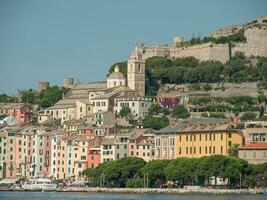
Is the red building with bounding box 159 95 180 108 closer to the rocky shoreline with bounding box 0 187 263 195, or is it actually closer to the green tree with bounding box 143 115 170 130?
the green tree with bounding box 143 115 170 130

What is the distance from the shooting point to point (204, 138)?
99.1 m

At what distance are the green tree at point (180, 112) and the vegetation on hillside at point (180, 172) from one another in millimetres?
26236

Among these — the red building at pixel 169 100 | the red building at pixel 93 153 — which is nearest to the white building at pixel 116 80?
the red building at pixel 169 100

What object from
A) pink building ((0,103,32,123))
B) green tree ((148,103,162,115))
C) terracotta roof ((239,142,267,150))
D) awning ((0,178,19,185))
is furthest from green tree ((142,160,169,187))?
pink building ((0,103,32,123))

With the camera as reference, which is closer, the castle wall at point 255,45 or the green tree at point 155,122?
the green tree at point 155,122

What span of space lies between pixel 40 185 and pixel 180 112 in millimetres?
24895

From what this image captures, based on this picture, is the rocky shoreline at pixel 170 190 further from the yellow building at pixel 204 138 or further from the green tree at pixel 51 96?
the green tree at pixel 51 96

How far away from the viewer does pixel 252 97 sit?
13212 centimetres

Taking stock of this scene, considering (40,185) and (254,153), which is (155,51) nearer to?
(40,185)

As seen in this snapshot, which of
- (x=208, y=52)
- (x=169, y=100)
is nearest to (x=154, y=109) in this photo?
(x=169, y=100)

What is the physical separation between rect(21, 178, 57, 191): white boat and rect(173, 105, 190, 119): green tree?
70.0 feet

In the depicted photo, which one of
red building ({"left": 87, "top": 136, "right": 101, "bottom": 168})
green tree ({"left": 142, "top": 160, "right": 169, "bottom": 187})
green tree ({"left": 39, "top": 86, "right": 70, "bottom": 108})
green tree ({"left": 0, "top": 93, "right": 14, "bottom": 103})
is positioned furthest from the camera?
green tree ({"left": 0, "top": 93, "right": 14, "bottom": 103})

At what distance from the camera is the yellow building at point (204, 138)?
98.0 m

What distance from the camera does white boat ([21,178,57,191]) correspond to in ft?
345
